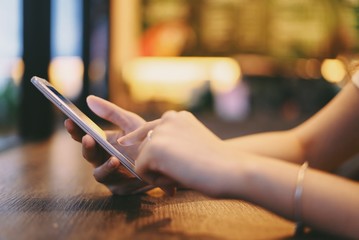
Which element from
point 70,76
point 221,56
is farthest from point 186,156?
point 221,56

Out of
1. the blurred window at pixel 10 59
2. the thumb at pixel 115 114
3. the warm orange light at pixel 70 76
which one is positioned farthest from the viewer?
the warm orange light at pixel 70 76

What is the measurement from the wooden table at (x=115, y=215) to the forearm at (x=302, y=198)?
0.18ft

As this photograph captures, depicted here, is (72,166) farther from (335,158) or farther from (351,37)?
(351,37)

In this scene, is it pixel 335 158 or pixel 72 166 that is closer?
pixel 335 158

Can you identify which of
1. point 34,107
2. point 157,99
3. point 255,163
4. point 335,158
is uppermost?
point 255,163

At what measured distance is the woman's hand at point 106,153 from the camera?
3.02 feet

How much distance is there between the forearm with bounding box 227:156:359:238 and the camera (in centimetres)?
70

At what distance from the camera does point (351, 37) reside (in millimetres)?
7066

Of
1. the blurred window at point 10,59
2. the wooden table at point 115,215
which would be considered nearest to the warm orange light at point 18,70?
the blurred window at point 10,59

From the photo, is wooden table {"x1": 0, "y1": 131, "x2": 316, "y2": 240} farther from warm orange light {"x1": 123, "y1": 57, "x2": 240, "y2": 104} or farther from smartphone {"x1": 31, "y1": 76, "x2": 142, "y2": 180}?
warm orange light {"x1": 123, "y1": 57, "x2": 240, "y2": 104}

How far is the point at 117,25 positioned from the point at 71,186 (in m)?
6.26

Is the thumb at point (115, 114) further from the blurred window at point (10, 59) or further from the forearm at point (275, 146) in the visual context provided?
the blurred window at point (10, 59)

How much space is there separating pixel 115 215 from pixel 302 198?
28cm

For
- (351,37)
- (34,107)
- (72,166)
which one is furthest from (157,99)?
(72,166)
